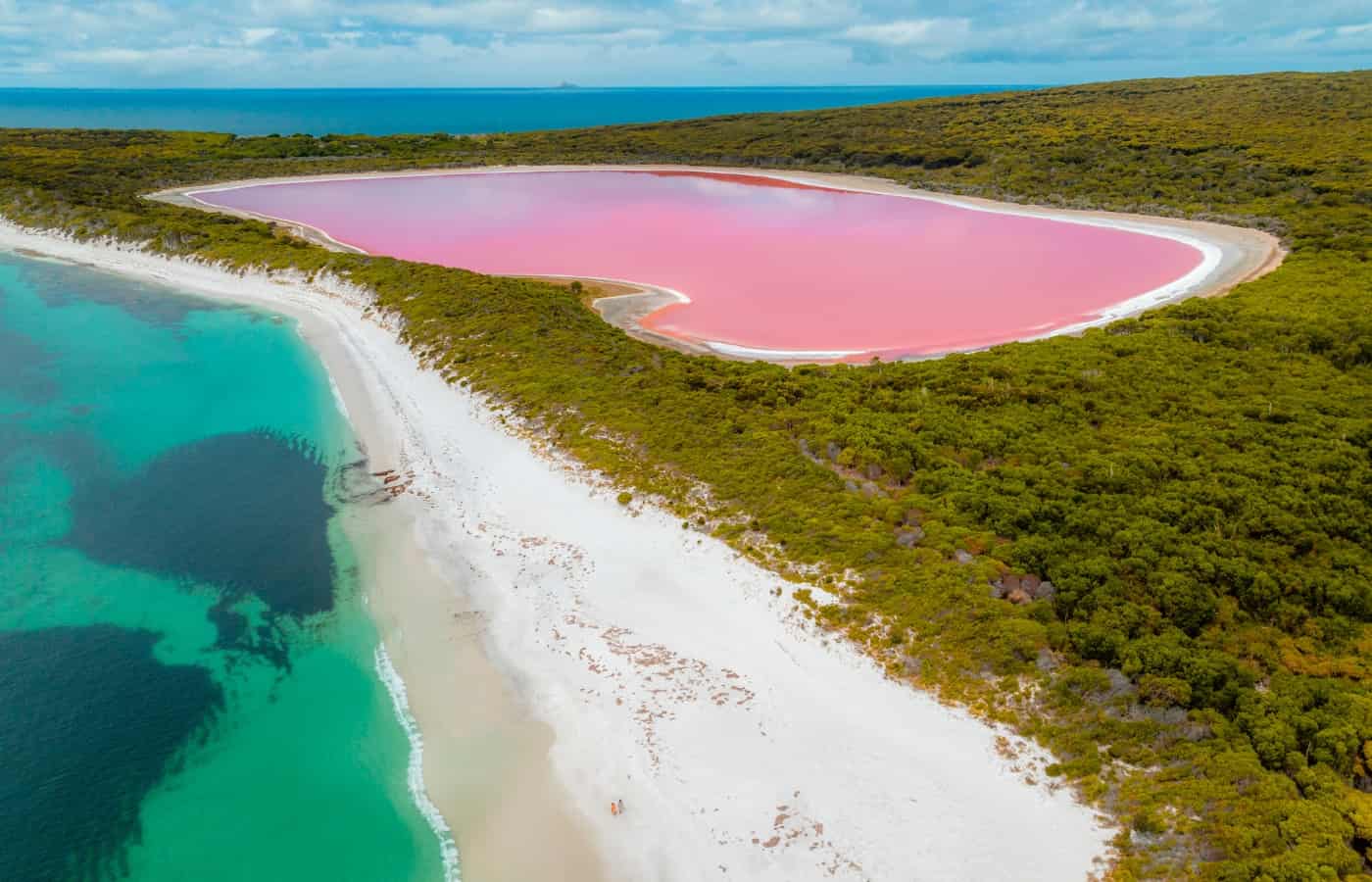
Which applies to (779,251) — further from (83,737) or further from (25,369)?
(83,737)

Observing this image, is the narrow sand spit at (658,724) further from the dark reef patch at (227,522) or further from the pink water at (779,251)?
the pink water at (779,251)

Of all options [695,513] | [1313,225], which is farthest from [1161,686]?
[1313,225]

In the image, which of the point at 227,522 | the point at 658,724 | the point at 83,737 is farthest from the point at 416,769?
→ the point at 227,522

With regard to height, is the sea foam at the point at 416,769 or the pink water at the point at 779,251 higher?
the pink water at the point at 779,251

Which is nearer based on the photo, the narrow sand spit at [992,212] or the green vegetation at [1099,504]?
the green vegetation at [1099,504]

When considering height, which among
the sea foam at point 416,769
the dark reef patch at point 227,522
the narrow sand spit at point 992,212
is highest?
the narrow sand spit at point 992,212

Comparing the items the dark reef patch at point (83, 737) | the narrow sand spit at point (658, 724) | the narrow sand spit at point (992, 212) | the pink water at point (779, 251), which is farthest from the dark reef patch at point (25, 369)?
the narrow sand spit at point (658, 724)
